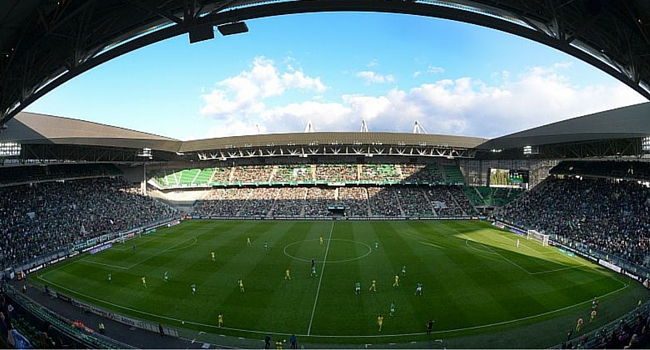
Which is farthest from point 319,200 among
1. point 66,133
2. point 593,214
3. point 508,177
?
point 593,214

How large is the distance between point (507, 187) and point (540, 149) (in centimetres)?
1554

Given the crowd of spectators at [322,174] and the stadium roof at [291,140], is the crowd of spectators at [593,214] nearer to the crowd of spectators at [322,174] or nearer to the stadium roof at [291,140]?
the stadium roof at [291,140]

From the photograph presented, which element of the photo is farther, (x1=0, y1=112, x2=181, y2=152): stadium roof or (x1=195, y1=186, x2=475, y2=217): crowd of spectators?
(x1=195, y1=186, x2=475, y2=217): crowd of spectators

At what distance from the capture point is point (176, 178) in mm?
70875

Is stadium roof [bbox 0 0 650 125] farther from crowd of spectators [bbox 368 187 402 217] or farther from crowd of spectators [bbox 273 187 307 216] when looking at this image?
crowd of spectators [bbox 273 187 307 216]

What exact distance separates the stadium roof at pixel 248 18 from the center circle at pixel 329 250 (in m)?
24.2

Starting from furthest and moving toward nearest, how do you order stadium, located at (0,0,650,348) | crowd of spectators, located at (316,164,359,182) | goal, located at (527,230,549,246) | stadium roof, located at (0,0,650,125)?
1. crowd of spectators, located at (316,164,359,182)
2. goal, located at (527,230,549,246)
3. stadium, located at (0,0,650,348)
4. stadium roof, located at (0,0,650,125)

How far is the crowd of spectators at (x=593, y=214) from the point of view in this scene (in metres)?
33.7

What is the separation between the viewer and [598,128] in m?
38.9

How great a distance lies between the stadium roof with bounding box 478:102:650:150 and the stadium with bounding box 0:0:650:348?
9.9 inches

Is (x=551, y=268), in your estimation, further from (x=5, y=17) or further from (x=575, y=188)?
(x=5, y=17)

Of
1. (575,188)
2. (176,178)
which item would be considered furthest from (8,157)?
(575,188)

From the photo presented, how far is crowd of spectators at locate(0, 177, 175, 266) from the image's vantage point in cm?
3597

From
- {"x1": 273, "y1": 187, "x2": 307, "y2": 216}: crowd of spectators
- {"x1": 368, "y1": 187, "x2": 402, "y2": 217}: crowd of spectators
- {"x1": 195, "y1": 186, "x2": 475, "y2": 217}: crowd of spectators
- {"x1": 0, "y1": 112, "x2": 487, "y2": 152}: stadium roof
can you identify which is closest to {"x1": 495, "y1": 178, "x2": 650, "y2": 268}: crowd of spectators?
{"x1": 195, "y1": 186, "x2": 475, "y2": 217}: crowd of spectators
